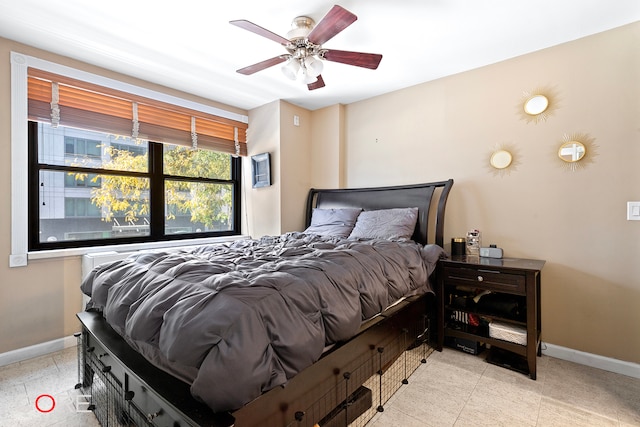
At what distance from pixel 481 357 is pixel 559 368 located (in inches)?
20.7

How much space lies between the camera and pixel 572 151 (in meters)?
2.38

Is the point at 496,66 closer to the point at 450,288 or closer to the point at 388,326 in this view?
the point at 450,288

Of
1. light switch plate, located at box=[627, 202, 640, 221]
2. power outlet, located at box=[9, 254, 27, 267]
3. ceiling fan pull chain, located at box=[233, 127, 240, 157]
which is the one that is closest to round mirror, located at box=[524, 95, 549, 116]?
light switch plate, located at box=[627, 202, 640, 221]

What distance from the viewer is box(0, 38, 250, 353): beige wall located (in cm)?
237

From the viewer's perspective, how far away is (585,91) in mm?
2365

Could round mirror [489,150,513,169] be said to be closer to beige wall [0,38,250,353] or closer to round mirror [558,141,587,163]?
round mirror [558,141,587,163]

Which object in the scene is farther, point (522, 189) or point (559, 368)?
point (522, 189)

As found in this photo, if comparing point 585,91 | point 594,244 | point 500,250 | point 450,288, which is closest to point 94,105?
point 450,288

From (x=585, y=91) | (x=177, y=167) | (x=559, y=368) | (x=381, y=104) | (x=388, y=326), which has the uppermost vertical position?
(x=381, y=104)

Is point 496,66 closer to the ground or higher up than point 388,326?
higher up

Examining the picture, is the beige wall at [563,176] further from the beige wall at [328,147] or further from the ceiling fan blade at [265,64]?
the ceiling fan blade at [265,64]

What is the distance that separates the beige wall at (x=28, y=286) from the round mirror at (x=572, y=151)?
4145 mm

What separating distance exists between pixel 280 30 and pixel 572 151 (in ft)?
8.13

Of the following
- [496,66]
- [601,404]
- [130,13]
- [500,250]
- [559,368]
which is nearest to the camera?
[601,404]
